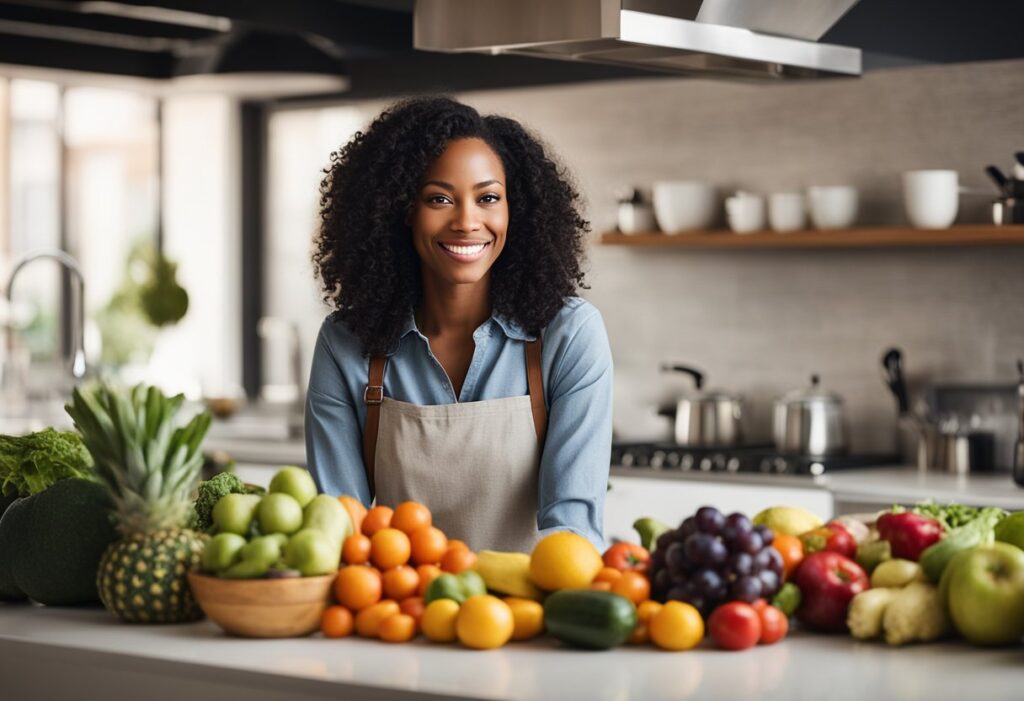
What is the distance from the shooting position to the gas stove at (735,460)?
4742 millimetres

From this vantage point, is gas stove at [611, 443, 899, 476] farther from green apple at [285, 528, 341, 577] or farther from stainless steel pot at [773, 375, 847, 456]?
green apple at [285, 528, 341, 577]

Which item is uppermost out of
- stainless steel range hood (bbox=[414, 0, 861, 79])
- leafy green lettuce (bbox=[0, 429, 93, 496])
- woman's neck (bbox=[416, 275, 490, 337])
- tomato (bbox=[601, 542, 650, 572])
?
stainless steel range hood (bbox=[414, 0, 861, 79])

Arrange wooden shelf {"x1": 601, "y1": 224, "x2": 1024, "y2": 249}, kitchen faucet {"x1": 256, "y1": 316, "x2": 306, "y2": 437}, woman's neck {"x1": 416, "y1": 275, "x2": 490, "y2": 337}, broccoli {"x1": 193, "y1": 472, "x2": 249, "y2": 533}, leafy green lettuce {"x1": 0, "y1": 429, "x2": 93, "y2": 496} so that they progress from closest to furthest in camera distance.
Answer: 1. broccoli {"x1": 193, "y1": 472, "x2": 249, "y2": 533}
2. leafy green lettuce {"x1": 0, "y1": 429, "x2": 93, "y2": 496}
3. woman's neck {"x1": 416, "y1": 275, "x2": 490, "y2": 337}
4. wooden shelf {"x1": 601, "y1": 224, "x2": 1024, "y2": 249}
5. kitchen faucet {"x1": 256, "y1": 316, "x2": 306, "y2": 437}

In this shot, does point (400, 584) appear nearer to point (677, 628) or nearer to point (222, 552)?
point (222, 552)

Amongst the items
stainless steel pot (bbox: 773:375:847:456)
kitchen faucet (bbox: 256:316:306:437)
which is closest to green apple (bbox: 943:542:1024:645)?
stainless steel pot (bbox: 773:375:847:456)

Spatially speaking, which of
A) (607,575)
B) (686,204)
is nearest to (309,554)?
(607,575)

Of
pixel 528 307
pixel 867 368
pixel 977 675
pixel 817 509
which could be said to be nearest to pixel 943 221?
pixel 867 368

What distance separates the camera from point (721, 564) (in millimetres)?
2080

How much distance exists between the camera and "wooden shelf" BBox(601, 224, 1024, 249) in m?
4.69

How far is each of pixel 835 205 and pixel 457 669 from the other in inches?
135

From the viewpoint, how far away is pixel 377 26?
19.6 feet

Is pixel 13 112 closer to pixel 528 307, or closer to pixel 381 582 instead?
pixel 528 307

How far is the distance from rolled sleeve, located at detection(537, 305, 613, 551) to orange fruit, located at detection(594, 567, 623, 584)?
51 centimetres

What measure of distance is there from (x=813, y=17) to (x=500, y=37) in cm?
80
